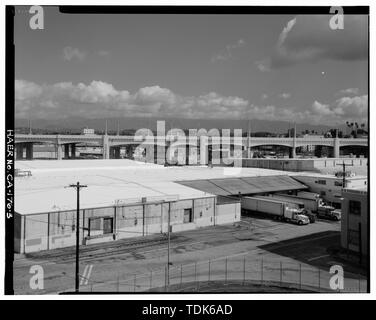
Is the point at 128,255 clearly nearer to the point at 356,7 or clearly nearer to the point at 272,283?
the point at 272,283

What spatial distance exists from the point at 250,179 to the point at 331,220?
1048cm

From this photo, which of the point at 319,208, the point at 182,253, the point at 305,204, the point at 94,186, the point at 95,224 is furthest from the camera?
the point at 305,204

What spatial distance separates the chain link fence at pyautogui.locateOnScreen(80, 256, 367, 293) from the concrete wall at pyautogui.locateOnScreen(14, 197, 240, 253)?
21.9 ft

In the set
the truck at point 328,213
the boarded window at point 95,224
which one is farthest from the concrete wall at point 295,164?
the boarded window at point 95,224

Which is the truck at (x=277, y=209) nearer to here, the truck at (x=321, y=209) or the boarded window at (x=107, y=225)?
the truck at (x=321, y=209)

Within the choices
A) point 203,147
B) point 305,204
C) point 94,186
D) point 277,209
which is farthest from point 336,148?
point 94,186

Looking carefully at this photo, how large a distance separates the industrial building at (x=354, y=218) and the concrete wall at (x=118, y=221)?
1019cm

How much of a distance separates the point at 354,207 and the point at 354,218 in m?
0.68

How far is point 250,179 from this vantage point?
41188 millimetres

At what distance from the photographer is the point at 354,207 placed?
74.2 ft

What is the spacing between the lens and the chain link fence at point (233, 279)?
16.3 meters

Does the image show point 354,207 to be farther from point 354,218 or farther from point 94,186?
point 94,186
